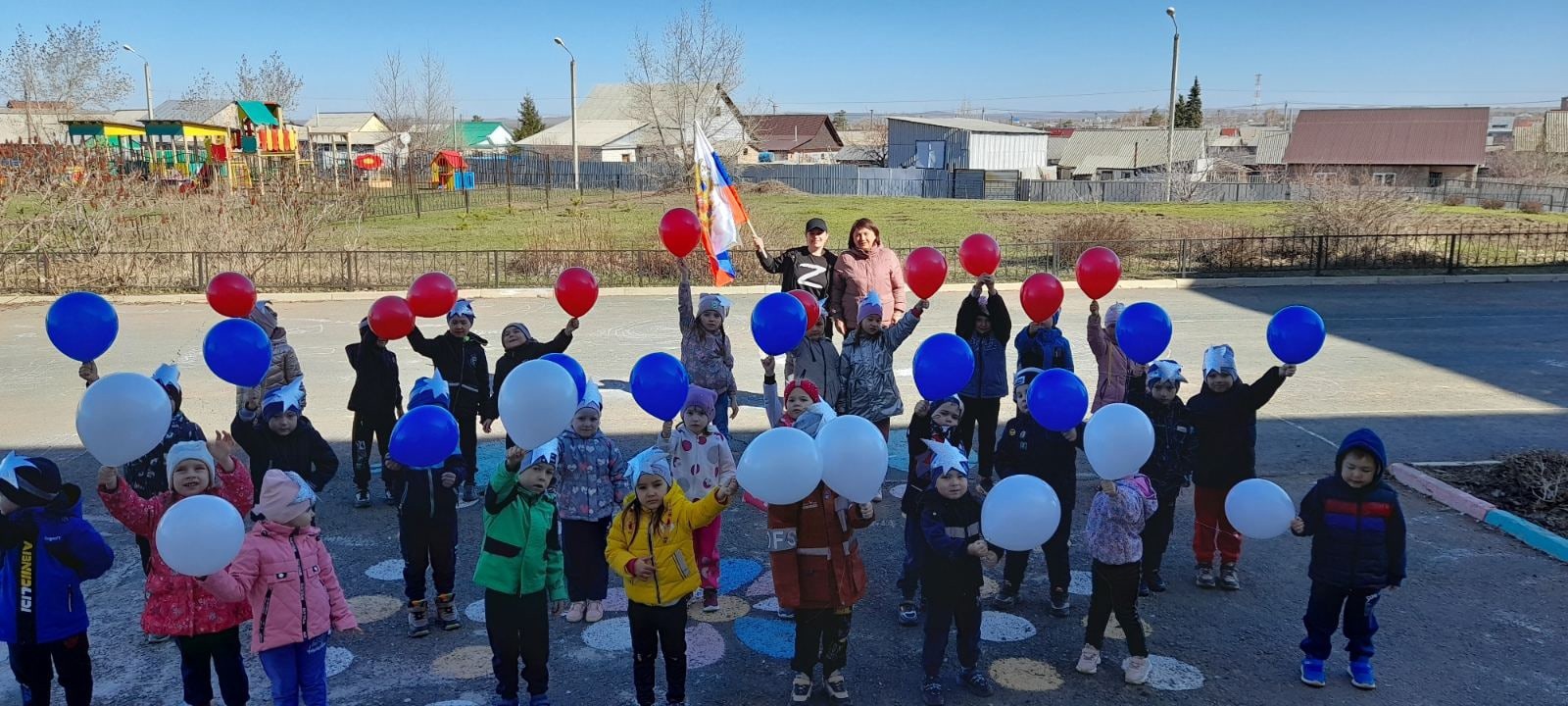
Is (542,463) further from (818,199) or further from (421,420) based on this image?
(818,199)

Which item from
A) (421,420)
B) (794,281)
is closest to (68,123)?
(794,281)

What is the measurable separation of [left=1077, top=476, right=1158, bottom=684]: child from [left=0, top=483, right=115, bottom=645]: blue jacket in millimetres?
4179

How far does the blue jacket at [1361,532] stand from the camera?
455 cm

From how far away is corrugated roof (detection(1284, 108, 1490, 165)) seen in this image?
179 feet

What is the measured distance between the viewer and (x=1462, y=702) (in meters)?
4.54

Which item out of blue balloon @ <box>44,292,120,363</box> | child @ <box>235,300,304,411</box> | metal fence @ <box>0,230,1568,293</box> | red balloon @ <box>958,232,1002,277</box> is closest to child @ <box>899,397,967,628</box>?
red balloon @ <box>958,232,1002,277</box>

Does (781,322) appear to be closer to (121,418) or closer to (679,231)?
(679,231)

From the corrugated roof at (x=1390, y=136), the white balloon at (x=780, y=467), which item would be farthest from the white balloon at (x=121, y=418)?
the corrugated roof at (x=1390, y=136)

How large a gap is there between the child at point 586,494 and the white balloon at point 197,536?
1.63 metres

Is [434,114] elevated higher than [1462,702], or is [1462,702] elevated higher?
[434,114]

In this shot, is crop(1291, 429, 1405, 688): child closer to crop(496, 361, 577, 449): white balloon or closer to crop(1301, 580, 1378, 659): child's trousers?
crop(1301, 580, 1378, 659): child's trousers

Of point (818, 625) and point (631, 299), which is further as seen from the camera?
point (631, 299)

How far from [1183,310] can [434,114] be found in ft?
161

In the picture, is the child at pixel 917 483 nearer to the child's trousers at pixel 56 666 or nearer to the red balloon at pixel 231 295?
the child's trousers at pixel 56 666
